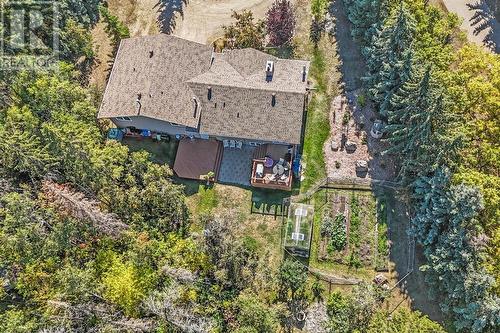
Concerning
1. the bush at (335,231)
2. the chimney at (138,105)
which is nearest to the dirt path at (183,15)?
the chimney at (138,105)

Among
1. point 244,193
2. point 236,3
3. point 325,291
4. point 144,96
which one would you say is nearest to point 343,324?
point 325,291

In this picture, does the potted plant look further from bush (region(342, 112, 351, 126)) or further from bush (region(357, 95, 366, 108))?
bush (region(357, 95, 366, 108))

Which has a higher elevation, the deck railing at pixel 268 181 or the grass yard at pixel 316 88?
the grass yard at pixel 316 88

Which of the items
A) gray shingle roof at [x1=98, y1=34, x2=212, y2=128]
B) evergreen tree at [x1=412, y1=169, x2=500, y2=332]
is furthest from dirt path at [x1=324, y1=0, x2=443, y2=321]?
gray shingle roof at [x1=98, y1=34, x2=212, y2=128]

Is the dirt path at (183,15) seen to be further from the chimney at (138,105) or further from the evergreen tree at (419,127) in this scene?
the evergreen tree at (419,127)

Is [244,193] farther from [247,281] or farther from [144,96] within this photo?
[144,96]

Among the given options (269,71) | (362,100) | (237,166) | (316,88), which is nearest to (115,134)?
(237,166)
